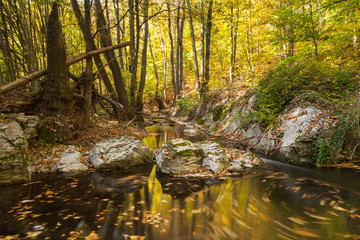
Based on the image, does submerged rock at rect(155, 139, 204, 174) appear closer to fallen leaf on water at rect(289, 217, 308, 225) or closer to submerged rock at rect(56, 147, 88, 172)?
submerged rock at rect(56, 147, 88, 172)

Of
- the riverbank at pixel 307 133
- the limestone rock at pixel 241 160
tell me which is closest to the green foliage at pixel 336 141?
the riverbank at pixel 307 133

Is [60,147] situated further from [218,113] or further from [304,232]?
[218,113]

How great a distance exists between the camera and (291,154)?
5648mm

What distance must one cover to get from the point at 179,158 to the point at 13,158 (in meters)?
4.04

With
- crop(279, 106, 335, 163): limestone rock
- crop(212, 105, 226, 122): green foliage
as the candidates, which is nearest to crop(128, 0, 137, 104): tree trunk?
crop(212, 105, 226, 122): green foliage

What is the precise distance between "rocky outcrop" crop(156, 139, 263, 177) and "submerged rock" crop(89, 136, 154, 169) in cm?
80

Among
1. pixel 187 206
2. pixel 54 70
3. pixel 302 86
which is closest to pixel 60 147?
pixel 54 70

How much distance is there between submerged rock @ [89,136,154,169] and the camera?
572 cm

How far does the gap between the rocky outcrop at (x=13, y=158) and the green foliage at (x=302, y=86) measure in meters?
7.47

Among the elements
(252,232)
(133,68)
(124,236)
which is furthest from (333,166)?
(133,68)

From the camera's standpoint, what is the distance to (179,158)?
545 centimetres

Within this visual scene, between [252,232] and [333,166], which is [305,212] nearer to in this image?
[252,232]

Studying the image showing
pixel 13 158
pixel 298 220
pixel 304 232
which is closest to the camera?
pixel 304 232

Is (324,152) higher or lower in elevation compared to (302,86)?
lower
